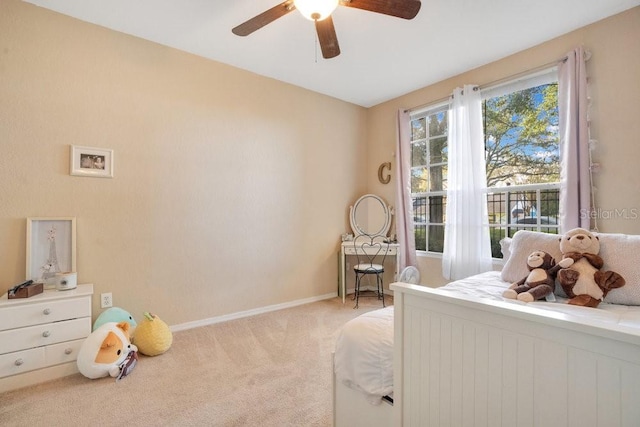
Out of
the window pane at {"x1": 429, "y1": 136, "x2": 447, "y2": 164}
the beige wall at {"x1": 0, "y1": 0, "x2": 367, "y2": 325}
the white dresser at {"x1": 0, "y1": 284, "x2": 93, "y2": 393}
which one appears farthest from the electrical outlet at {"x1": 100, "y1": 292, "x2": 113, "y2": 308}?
the window pane at {"x1": 429, "y1": 136, "x2": 447, "y2": 164}

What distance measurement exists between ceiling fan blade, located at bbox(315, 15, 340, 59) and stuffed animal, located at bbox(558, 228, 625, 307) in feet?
6.07

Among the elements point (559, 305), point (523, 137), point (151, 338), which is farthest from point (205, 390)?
point (523, 137)

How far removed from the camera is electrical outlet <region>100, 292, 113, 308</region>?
7.75ft

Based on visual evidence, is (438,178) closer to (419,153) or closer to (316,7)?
(419,153)

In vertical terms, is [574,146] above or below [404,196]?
above

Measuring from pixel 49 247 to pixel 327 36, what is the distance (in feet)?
8.19

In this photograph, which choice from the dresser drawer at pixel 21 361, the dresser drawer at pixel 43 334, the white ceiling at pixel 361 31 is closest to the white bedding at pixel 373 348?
the dresser drawer at pixel 43 334

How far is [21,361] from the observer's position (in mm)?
1844

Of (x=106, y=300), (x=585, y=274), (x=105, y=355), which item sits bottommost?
(x=105, y=355)

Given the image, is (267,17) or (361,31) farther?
(361,31)

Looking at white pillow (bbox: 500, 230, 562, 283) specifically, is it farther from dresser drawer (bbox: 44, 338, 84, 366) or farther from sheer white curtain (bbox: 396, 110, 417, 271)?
dresser drawer (bbox: 44, 338, 84, 366)

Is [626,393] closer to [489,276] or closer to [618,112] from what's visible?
[489,276]

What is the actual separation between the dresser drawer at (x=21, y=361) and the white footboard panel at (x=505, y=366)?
2.23 m

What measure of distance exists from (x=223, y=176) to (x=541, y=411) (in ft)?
9.32
